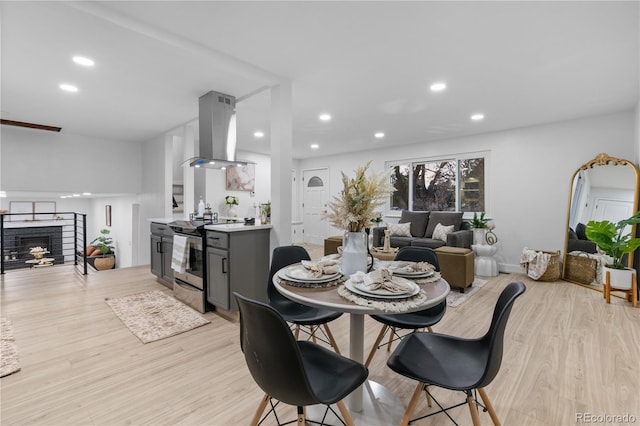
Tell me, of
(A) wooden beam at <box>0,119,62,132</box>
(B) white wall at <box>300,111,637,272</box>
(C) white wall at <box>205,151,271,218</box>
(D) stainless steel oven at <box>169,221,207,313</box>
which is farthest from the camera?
(C) white wall at <box>205,151,271,218</box>

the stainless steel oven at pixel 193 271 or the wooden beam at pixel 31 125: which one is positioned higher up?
the wooden beam at pixel 31 125

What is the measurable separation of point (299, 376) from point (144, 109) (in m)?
4.36

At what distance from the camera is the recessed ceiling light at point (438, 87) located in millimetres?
3266

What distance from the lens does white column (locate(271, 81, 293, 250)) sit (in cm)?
307

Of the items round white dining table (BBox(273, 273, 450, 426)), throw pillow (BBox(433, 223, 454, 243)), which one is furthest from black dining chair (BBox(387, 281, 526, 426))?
throw pillow (BBox(433, 223, 454, 243))

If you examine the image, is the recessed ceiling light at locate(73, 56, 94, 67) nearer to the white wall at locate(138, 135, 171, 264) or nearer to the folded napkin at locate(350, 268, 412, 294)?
the white wall at locate(138, 135, 171, 264)

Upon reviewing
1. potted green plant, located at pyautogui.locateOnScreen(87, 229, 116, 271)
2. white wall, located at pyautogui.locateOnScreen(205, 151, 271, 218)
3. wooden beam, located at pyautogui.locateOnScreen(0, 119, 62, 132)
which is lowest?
potted green plant, located at pyautogui.locateOnScreen(87, 229, 116, 271)

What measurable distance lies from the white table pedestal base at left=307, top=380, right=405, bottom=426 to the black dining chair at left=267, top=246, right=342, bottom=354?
0.31 m

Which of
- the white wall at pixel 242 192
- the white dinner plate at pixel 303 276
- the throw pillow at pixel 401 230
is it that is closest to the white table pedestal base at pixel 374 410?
the white dinner plate at pixel 303 276

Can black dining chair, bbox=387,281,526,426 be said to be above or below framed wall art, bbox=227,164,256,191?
below

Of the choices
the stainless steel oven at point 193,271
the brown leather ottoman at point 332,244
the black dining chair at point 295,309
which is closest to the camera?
the black dining chair at point 295,309

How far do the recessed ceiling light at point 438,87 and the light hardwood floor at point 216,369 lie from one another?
253 cm

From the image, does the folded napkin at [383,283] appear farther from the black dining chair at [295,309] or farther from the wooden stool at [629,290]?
the wooden stool at [629,290]

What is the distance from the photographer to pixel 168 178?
5453 mm
